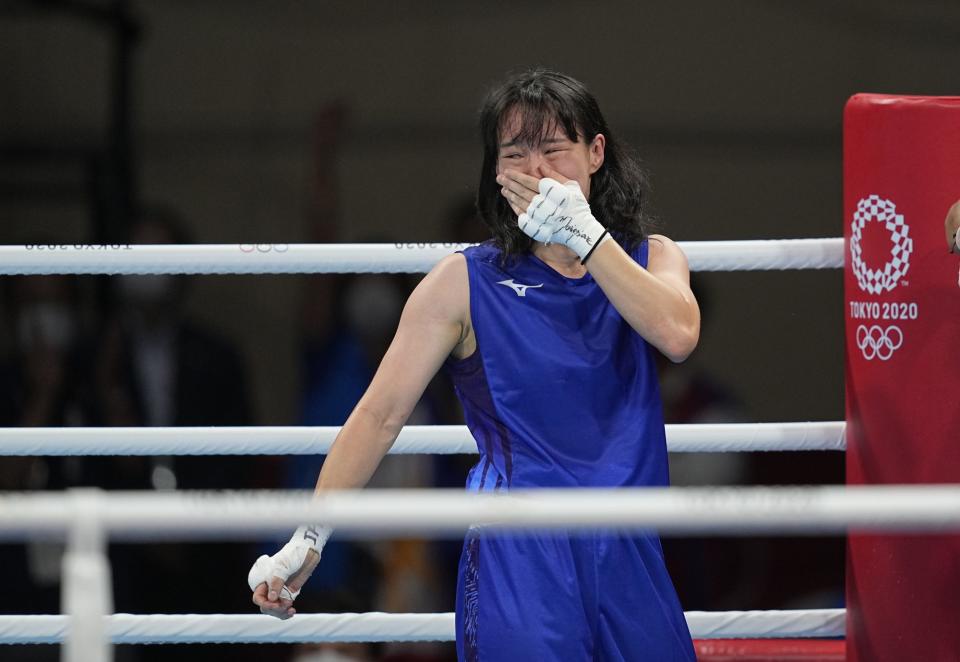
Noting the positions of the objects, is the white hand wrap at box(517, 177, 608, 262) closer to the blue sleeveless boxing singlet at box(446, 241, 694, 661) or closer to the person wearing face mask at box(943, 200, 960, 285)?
the blue sleeveless boxing singlet at box(446, 241, 694, 661)

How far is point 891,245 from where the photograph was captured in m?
2.05

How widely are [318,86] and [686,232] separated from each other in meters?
1.47

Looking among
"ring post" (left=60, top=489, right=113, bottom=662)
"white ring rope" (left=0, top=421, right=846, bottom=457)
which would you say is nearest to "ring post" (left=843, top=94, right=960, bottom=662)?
"white ring rope" (left=0, top=421, right=846, bottom=457)

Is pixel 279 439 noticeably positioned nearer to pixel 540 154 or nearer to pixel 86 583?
pixel 540 154

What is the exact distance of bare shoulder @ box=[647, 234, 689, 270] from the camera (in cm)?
189

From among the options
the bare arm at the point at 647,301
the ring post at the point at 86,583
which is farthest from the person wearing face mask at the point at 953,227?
the ring post at the point at 86,583

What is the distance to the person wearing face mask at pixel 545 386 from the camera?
1.75 meters

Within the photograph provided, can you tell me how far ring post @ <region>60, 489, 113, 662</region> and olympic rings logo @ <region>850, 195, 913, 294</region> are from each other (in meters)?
1.31

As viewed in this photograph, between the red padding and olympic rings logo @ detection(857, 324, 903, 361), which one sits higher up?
olympic rings logo @ detection(857, 324, 903, 361)

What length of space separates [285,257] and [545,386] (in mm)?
639

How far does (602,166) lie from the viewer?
6.40 feet

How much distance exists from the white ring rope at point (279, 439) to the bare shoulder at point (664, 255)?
1.36 feet

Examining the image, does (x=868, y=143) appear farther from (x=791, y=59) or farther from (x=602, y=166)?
(x=791, y=59)

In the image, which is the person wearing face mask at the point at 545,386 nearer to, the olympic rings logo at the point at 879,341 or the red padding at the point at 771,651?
the olympic rings logo at the point at 879,341
